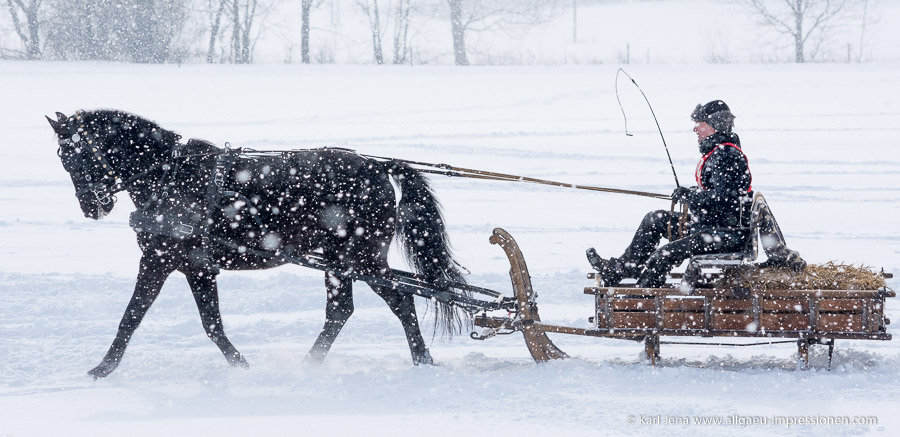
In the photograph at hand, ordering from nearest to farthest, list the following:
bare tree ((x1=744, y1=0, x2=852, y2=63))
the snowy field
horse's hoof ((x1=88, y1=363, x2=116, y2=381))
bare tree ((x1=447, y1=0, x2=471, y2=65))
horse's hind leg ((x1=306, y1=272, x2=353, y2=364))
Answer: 1. the snowy field
2. horse's hoof ((x1=88, y1=363, x2=116, y2=381))
3. horse's hind leg ((x1=306, y1=272, x2=353, y2=364))
4. bare tree ((x1=744, y1=0, x2=852, y2=63))
5. bare tree ((x1=447, y1=0, x2=471, y2=65))

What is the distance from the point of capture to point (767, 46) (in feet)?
113

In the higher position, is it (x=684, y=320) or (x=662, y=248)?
(x=662, y=248)

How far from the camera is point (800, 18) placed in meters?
31.2

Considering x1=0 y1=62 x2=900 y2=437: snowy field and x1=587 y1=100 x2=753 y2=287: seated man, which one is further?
x1=587 y1=100 x2=753 y2=287: seated man

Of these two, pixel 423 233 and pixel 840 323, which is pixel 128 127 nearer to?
pixel 423 233

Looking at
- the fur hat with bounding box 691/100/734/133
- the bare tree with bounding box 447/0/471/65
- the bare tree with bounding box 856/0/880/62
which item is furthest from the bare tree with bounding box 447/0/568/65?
the fur hat with bounding box 691/100/734/133

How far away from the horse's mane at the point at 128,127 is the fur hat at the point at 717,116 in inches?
128

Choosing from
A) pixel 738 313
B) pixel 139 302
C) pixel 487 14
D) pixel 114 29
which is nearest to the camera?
pixel 738 313

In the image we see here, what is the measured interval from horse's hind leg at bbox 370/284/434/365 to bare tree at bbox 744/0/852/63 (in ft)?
93.7

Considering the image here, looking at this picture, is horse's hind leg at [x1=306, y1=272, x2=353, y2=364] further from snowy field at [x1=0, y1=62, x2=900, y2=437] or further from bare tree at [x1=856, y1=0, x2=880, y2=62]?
bare tree at [x1=856, y1=0, x2=880, y2=62]

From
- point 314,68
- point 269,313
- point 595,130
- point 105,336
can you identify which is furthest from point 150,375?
point 314,68

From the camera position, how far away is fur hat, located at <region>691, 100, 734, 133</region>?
4910mm

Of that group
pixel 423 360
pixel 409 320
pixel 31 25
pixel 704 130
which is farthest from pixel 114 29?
pixel 704 130

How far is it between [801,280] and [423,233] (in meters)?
2.32
